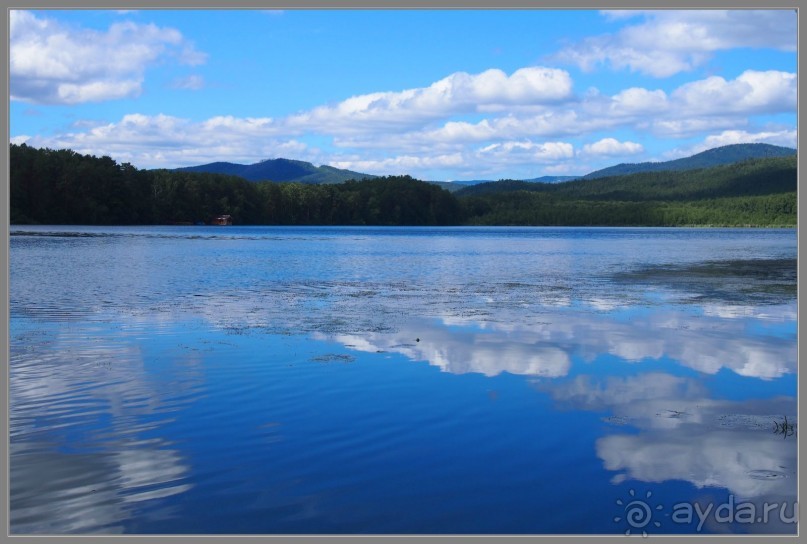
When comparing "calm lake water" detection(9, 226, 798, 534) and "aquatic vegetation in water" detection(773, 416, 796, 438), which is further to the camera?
"aquatic vegetation in water" detection(773, 416, 796, 438)

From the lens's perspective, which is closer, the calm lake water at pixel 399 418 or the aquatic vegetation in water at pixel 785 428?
the calm lake water at pixel 399 418

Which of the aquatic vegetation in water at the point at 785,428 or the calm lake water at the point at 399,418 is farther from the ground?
the calm lake water at the point at 399,418

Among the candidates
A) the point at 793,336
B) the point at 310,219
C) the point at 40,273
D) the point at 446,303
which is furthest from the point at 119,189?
the point at 793,336

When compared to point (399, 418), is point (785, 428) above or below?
below

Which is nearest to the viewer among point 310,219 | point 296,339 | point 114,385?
point 114,385

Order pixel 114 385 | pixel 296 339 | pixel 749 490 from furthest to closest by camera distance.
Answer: pixel 296 339
pixel 114 385
pixel 749 490

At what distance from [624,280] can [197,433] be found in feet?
92.6

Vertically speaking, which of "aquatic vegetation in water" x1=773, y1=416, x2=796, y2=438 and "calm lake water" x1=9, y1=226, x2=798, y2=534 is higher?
"calm lake water" x1=9, y1=226, x2=798, y2=534

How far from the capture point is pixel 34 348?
1562 cm

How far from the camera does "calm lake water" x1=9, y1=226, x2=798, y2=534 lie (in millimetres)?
7555

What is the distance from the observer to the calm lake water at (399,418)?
7.55 metres

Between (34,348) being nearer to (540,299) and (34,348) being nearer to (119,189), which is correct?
(540,299)

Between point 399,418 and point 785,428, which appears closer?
point 785,428

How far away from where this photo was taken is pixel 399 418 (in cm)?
1075
